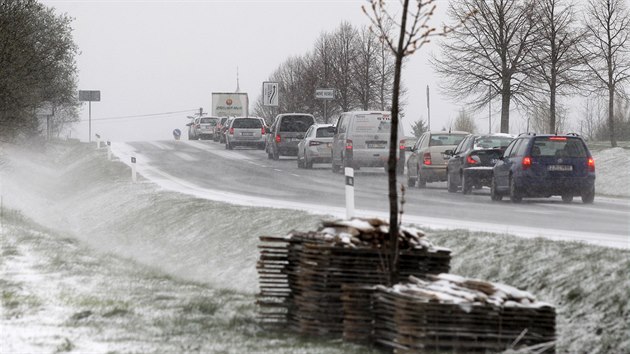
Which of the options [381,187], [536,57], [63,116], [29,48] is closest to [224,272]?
[381,187]

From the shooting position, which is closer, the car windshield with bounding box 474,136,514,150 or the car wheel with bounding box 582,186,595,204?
the car wheel with bounding box 582,186,595,204

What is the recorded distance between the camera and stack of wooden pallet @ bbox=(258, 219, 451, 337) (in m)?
11.2

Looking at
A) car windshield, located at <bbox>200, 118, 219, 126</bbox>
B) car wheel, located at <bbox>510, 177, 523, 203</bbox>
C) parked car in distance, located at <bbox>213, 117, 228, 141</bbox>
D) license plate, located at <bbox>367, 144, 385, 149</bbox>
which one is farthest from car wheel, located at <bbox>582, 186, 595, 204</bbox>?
car windshield, located at <bbox>200, 118, 219, 126</bbox>

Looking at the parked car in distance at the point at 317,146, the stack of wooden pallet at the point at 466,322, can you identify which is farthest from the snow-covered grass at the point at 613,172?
the stack of wooden pallet at the point at 466,322

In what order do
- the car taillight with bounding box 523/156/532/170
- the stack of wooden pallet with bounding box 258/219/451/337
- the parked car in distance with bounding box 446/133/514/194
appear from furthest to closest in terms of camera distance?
the parked car in distance with bounding box 446/133/514/194 → the car taillight with bounding box 523/156/532/170 → the stack of wooden pallet with bounding box 258/219/451/337

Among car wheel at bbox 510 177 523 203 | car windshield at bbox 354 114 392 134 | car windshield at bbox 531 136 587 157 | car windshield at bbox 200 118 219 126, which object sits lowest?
car wheel at bbox 510 177 523 203

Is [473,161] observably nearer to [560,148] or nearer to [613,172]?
[560,148]

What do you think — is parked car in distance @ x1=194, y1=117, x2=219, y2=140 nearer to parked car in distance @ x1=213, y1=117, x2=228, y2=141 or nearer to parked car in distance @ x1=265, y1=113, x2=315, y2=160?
parked car in distance @ x1=213, y1=117, x2=228, y2=141

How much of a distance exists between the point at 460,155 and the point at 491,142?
Result: 174cm

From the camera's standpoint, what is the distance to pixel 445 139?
36.2 m

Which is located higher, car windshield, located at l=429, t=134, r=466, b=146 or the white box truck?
the white box truck

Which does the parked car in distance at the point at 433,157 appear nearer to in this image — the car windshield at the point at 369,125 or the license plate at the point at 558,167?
the car windshield at the point at 369,125

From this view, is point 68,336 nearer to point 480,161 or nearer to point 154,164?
point 480,161

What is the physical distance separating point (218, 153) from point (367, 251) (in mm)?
49791
